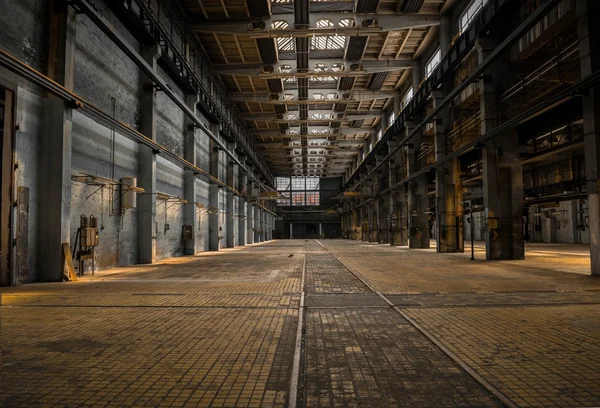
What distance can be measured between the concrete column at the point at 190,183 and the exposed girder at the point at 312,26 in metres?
3.72

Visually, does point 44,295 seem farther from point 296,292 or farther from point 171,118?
point 171,118

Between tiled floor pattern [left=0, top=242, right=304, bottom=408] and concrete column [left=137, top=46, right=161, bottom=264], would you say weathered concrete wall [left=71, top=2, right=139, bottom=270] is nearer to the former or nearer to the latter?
concrete column [left=137, top=46, right=161, bottom=264]

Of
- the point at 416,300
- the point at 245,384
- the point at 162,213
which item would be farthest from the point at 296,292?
the point at 162,213

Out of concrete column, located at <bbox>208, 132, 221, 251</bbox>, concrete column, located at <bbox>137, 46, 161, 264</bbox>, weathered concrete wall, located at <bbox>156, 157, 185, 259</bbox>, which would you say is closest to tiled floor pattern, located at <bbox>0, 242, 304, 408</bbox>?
concrete column, located at <bbox>137, 46, 161, 264</bbox>

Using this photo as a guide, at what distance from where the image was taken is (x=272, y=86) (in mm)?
24891

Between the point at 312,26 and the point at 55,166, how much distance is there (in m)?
12.3

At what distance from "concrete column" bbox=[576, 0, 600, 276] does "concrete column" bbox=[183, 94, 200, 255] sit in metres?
15.8

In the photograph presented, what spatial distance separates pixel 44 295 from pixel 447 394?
7.01 m

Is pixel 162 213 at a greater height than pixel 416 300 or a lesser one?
greater

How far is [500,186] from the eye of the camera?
46.2 ft

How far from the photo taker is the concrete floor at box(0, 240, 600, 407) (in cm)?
265

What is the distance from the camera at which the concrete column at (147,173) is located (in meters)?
14.1

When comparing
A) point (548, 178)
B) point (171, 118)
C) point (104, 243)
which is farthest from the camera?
point (548, 178)

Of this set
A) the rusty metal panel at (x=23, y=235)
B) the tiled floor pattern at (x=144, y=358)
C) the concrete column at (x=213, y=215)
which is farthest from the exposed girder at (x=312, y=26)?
the tiled floor pattern at (x=144, y=358)
